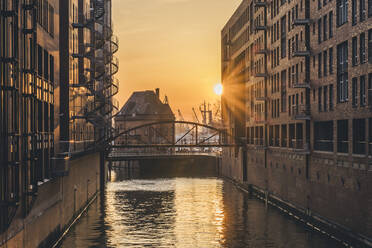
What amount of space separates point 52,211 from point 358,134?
17979mm

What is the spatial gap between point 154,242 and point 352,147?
42.3 feet

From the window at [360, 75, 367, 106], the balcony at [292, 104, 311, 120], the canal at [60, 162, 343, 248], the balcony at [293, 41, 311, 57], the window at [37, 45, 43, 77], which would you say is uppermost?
the balcony at [293, 41, 311, 57]

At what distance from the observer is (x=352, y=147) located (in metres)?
32.7

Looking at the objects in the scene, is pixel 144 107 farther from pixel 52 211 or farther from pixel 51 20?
pixel 52 211

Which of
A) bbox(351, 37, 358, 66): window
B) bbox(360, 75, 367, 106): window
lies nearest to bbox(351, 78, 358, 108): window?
bbox(351, 37, 358, 66): window

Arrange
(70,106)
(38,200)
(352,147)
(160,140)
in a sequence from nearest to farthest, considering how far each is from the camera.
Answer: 1. (38,200)
2. (352,147)
3. (70,106)
4. (160,140)

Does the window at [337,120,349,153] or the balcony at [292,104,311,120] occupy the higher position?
the balcony at [292,104,311,120]

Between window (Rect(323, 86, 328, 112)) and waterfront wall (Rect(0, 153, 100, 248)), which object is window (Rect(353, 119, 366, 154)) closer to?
window (Rect(323, 86, 328, 112))

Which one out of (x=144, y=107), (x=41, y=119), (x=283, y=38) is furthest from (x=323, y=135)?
(x=144, y=107)

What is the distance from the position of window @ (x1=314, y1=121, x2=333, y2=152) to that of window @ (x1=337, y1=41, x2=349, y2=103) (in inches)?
134

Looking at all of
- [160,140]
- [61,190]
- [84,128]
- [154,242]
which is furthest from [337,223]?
[160,140]

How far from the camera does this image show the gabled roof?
127688mm

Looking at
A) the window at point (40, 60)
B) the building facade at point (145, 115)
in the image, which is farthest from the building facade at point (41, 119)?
the building facade at point (145, 115)

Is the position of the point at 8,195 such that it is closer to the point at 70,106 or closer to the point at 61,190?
the point at 61,190
